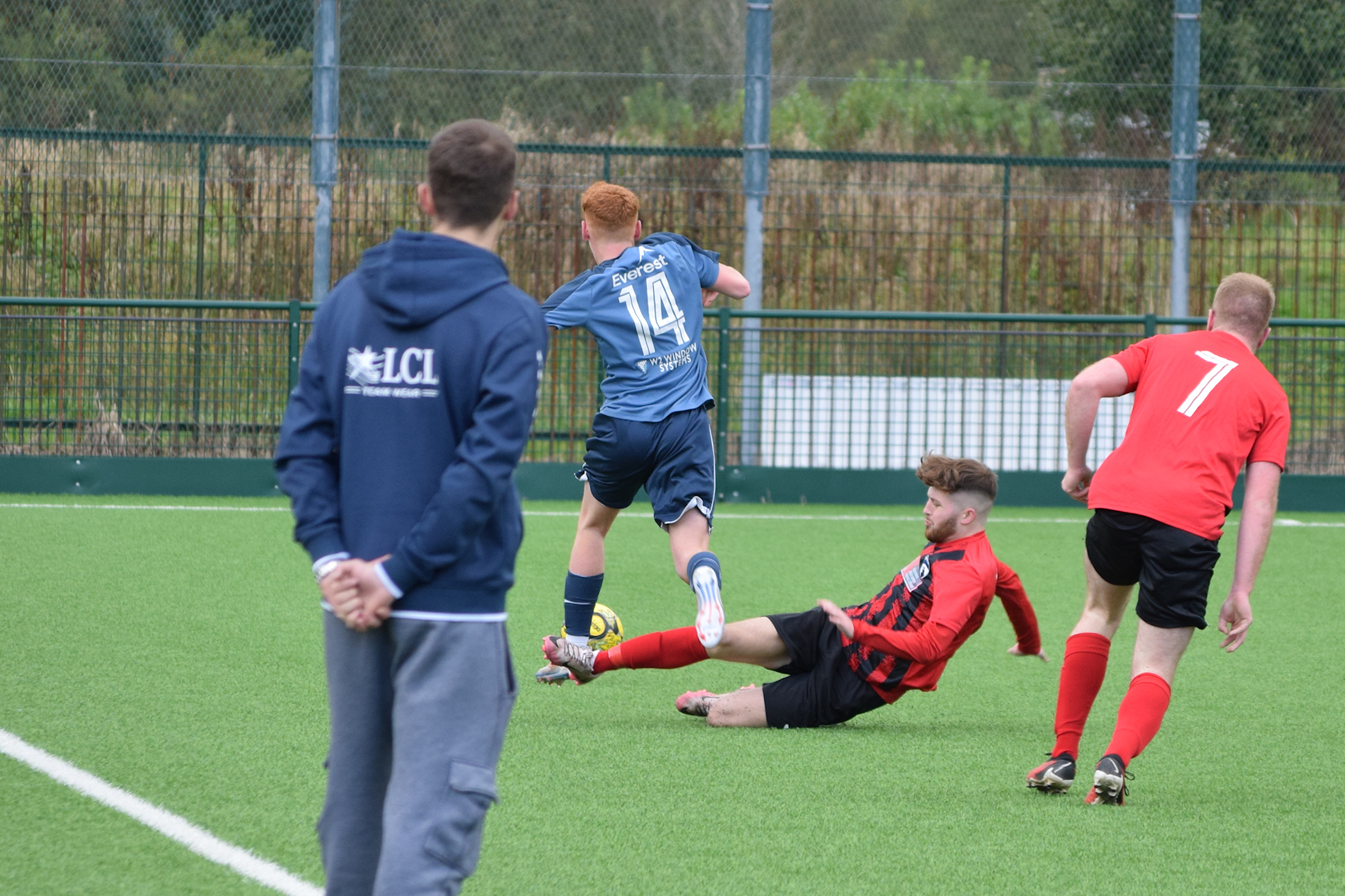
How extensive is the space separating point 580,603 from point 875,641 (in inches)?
54.7

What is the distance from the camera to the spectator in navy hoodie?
2375 millimetres

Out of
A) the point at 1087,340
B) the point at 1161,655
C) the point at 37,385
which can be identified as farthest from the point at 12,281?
the point at 1161,655

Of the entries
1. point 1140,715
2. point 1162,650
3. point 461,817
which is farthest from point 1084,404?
point 461,817

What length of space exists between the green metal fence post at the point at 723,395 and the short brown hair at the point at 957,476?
19.4ft

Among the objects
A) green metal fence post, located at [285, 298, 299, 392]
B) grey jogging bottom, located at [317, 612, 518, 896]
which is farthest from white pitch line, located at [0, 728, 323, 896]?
green metal fence post, located at [285, 298, 299, 392]

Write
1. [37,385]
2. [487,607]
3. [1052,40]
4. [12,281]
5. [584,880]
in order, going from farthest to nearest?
[1052,40] → [12,281] → [37,385] → [584,880] → [487,607]

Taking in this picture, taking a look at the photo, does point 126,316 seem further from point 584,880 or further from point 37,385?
point 584,880

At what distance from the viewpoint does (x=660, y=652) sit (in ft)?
15.9

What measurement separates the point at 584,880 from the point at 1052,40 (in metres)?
11.7

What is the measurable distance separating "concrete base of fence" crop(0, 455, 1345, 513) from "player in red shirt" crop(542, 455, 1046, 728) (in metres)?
5.76

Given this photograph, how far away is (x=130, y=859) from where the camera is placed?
Result: 338 centimetres

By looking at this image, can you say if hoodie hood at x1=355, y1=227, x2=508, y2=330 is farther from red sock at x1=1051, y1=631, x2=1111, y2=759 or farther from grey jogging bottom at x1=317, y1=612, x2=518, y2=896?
Answer: red sock at x1=1051, y1=631, x2=1111, y2=759

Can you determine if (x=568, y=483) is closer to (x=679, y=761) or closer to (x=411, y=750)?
(x=679, y=761)

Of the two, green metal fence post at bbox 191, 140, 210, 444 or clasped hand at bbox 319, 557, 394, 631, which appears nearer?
clasped hand at bbox 319, 557, 394, 631
